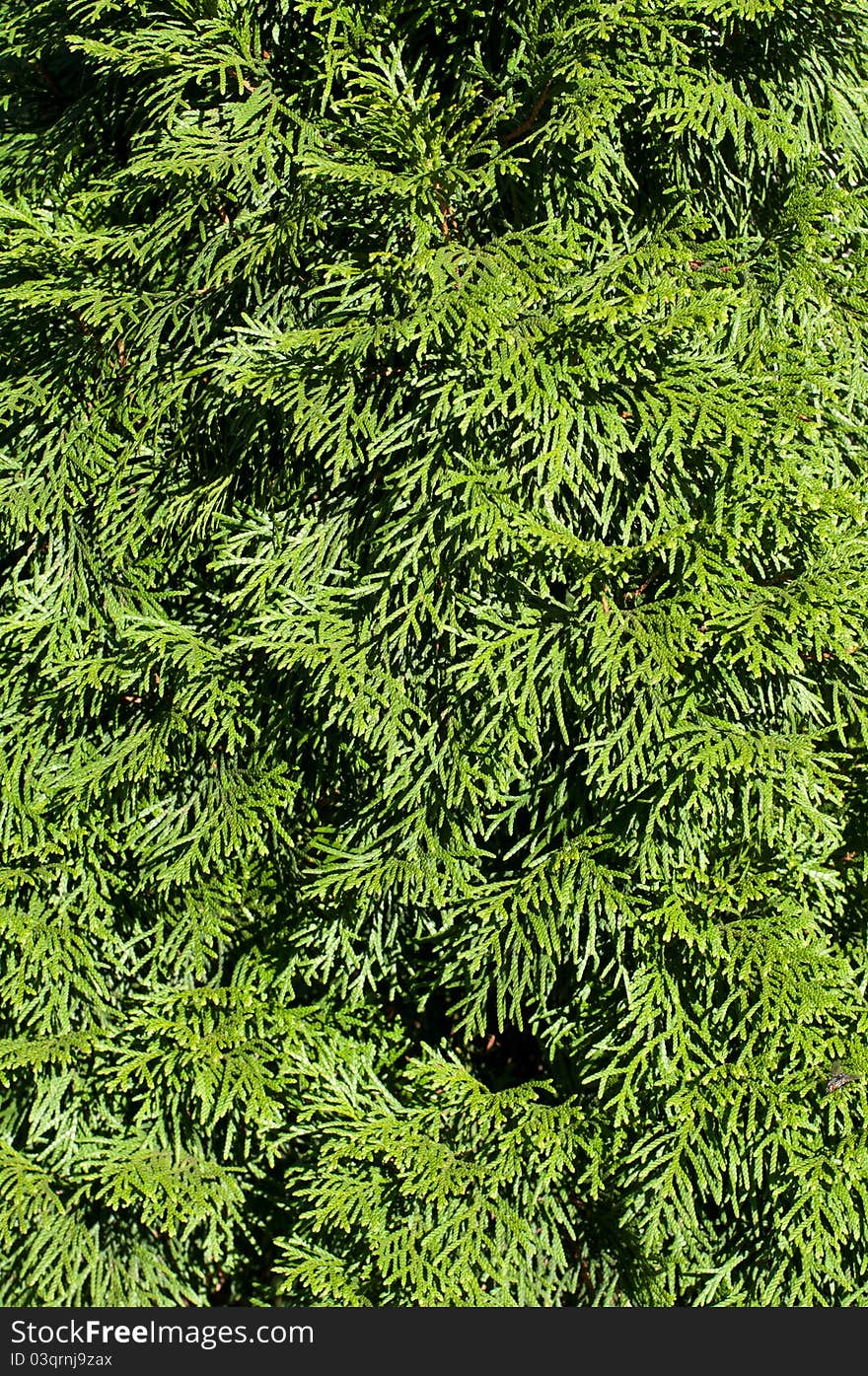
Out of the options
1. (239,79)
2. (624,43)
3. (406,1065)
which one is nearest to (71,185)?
(239,79)

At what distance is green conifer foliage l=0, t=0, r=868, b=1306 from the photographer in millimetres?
2912

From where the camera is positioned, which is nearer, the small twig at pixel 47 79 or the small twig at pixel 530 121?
the small twig at pixel 530 121

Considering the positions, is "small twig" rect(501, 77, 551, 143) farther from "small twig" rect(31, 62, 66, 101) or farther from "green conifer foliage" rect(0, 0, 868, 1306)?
"small twig" rect(31, 62, 66, 101)

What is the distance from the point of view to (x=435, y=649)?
3.28m

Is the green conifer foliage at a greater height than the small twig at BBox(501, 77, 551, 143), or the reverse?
the small twig at BBox(501, 77, 551, 143)

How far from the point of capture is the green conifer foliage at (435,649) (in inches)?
115

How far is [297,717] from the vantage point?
11.7 feet

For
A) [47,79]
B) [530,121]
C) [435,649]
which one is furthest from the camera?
[47,79]

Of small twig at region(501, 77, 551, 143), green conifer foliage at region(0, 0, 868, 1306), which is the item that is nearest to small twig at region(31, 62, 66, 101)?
green conifer foliage at region(0, 0, 868, 1306)

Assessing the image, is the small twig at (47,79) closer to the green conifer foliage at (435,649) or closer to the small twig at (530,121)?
the green conifer foliage at (435,649)

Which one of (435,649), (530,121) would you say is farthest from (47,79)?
(435,649)

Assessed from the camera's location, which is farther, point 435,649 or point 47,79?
point 47,79

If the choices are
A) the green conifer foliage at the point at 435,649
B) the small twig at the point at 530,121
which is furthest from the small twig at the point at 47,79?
the small twig at the point at 530,121

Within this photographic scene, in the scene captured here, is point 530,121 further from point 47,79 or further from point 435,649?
point 47,79
